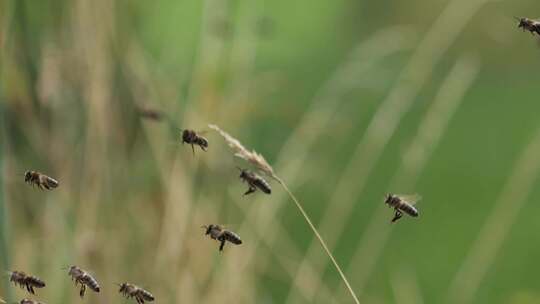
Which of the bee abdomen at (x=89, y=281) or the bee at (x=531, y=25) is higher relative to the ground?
the bee at (x=531, y=25)

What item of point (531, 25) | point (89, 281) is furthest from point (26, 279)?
point (531, 25)

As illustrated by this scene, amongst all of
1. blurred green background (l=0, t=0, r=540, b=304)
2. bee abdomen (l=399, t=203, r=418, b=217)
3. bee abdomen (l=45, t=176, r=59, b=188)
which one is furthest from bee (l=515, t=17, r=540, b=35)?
blurred green background (l=0, t=0, r=540, b=304)

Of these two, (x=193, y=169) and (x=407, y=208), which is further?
(x=193, y=169)

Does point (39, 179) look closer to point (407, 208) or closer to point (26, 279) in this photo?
point (26, 279)

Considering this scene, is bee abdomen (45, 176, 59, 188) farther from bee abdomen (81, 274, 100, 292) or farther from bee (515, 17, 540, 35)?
bee (515, 17, 540, 35)

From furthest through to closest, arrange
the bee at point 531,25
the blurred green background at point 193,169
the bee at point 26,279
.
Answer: the blurred green background at point 193,169 < the bee at point 26,279 < the bee at point 531,25

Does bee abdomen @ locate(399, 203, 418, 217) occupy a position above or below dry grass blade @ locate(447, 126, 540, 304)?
below

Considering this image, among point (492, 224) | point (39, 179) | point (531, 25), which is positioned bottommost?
point (39, 179)

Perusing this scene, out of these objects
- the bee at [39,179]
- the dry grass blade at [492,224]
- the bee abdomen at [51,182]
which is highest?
the dry grass blade at [492,224]

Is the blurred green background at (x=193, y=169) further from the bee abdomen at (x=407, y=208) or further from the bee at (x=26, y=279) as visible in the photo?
the bee abdomen at (x=407, y=208)

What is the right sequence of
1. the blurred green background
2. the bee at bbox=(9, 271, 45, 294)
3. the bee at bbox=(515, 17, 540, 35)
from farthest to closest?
the blurred green background, the bee at bbox=(9, 271, 45, 294), the bee at bbox=(515, 17, 540, 35)

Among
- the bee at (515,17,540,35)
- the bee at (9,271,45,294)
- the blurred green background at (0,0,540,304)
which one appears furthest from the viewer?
the blurred green background at (0,0,540,304)

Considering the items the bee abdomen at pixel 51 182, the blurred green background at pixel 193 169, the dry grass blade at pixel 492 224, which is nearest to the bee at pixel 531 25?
the bee abdomen at pixel 51 182

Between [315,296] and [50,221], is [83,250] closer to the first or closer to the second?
[50,221]
